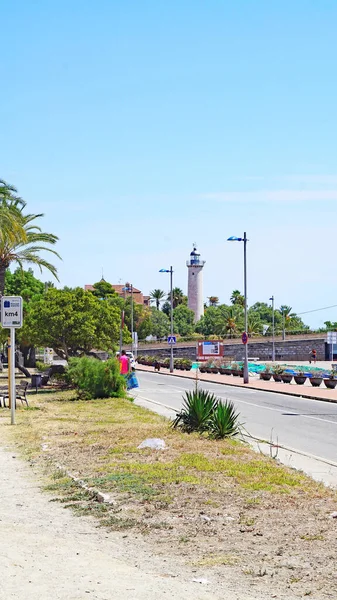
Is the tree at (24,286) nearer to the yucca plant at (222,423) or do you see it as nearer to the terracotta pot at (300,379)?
the terracotta pot at (300,379)

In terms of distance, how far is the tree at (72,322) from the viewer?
3438 centimetres

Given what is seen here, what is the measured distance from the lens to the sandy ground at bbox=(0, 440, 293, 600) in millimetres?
6039

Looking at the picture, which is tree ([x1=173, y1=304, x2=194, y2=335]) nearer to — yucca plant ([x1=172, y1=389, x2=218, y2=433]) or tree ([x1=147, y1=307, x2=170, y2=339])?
tree ([x1=147, y1=307, x2=170, y2=339])

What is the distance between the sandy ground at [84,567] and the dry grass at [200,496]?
29cm

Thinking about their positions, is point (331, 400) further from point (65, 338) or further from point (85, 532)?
point (85, 532)

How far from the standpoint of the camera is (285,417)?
79.4ft

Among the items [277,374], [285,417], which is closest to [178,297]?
[277,374]

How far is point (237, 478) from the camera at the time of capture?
11.1m

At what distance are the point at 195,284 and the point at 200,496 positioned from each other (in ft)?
479

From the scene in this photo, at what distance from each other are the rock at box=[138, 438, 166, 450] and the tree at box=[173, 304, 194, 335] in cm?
13604

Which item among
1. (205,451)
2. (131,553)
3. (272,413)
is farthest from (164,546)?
(272,413)

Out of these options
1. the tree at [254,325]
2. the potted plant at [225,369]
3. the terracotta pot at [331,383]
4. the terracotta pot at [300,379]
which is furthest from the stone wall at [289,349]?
the terracotta pot at [331,383]

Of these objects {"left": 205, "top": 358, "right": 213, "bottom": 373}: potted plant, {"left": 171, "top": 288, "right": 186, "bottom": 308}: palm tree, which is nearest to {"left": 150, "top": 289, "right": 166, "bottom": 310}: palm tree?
{"left": 171, "top": 288, "right": 186, "bottom": 308}: palm tree

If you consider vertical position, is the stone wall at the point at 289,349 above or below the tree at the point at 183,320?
below
